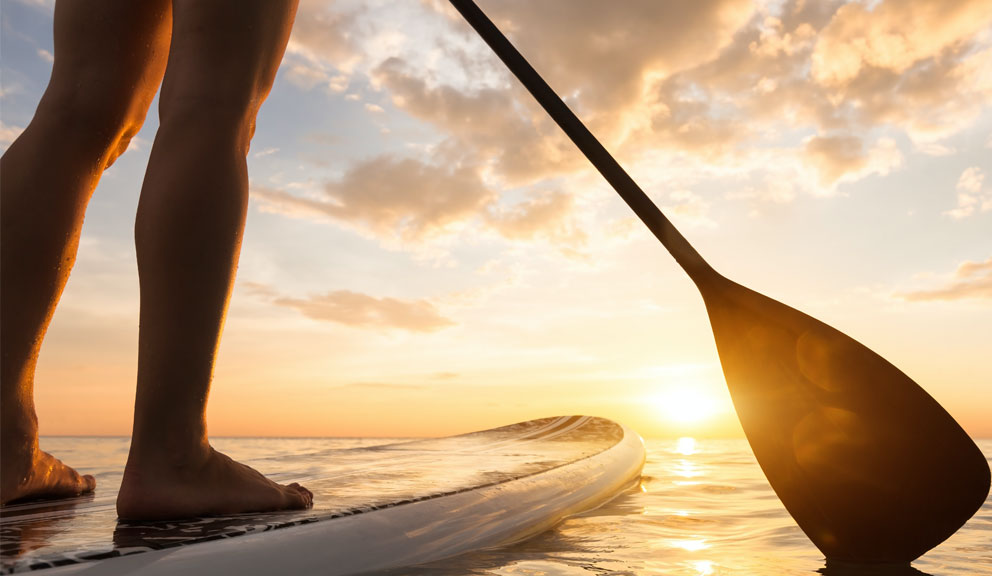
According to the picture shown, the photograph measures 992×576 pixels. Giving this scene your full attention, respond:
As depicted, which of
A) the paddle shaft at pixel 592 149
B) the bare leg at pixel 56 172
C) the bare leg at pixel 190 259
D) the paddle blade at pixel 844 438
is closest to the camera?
the bare leg at pixel 190 259

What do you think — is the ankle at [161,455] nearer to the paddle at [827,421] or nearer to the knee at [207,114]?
the knee at [207,114]

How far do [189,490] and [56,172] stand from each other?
0.69 m

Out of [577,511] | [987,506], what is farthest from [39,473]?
[987,506]

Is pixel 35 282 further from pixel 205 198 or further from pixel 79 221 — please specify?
pixel 205 198

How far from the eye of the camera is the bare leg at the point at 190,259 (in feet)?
3.76

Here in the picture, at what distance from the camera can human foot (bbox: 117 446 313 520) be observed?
1.15 metres

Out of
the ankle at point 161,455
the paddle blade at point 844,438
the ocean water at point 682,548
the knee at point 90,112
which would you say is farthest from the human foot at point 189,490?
the paddle blade at point 844,438

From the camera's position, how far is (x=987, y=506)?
260 cm

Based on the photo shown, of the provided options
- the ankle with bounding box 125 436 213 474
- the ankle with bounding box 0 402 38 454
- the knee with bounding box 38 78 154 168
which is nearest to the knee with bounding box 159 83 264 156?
the knee with bounding box 38 78 154 168

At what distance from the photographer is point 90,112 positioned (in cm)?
139

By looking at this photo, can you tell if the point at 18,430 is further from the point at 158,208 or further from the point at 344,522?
the point at 344,522

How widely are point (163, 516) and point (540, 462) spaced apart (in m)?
1.48

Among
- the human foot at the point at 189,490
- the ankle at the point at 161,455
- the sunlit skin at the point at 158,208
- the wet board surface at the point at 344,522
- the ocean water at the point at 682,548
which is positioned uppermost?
the sunlit skin at the point at 158,208

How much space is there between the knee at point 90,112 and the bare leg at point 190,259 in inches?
9.9
